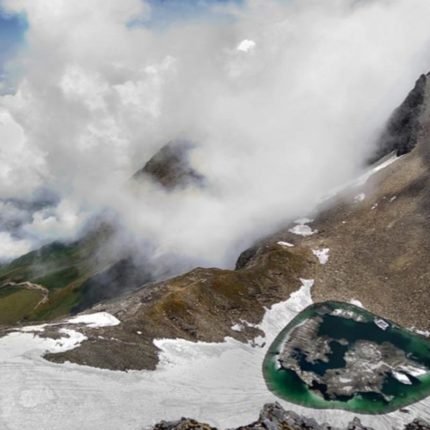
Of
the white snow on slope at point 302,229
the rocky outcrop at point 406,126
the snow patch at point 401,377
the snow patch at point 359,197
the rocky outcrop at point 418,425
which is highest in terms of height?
the rocky outcrop at point 406,126

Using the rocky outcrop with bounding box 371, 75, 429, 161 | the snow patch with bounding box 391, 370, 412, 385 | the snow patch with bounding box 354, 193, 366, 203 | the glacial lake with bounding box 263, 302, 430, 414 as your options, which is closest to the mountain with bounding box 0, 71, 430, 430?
the snow patch with bounding box 354, 193, 366, 203

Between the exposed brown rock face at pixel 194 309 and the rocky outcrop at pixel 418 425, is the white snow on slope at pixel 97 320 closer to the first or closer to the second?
the exposed brown rock face at pixel 194 309

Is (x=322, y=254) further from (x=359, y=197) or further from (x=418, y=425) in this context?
(x=418, y=425)

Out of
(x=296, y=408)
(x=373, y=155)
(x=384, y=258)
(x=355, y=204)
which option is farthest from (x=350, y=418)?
(x=373, y=155)

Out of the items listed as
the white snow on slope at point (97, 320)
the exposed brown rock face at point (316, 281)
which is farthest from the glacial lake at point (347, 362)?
the white snow on slope at point (97, 320)

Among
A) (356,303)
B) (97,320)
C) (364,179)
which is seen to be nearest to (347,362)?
(356,303)
